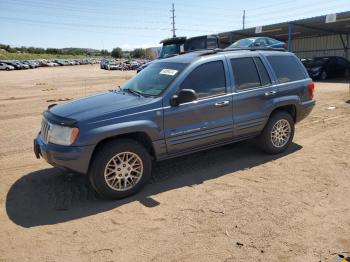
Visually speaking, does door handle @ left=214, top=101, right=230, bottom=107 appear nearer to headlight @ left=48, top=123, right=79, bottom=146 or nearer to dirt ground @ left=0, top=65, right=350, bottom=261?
dirt ground @ left=0, top=65, right=350, bottom=261

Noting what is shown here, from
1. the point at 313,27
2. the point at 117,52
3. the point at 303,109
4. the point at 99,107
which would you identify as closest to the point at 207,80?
the point at 99,107

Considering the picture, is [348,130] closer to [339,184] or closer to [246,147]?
[246,147]

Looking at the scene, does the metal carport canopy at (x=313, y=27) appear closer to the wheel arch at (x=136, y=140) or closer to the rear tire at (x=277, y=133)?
the rear tire at (x=277, y=133)

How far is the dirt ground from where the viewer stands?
10.8 ft

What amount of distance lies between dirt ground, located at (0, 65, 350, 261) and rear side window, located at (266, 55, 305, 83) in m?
1.32

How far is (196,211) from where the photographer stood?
13.2 feet

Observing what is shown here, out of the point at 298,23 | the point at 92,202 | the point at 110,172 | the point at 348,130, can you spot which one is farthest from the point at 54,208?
the point at 298,23

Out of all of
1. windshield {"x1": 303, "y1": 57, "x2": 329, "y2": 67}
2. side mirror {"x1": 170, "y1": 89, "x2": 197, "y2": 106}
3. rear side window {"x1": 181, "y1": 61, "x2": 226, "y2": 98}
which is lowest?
side mirror {"x1": 170, "y1": 89, "x2": 197, "y2": 106}

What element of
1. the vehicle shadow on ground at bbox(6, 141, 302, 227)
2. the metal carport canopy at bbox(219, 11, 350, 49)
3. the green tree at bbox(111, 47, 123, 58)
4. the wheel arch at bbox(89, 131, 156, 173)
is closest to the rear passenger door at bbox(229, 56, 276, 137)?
the vehicle shadow on ground at bbox(6, 141, 302, 227)

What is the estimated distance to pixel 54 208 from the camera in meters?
4.21

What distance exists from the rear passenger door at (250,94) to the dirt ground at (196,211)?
25.3 inches

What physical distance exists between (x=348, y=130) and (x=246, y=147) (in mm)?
2556

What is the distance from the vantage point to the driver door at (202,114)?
471cm

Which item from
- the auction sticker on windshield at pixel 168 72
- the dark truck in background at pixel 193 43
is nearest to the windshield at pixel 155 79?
the auction sticker on windshield at pixel 168 72
